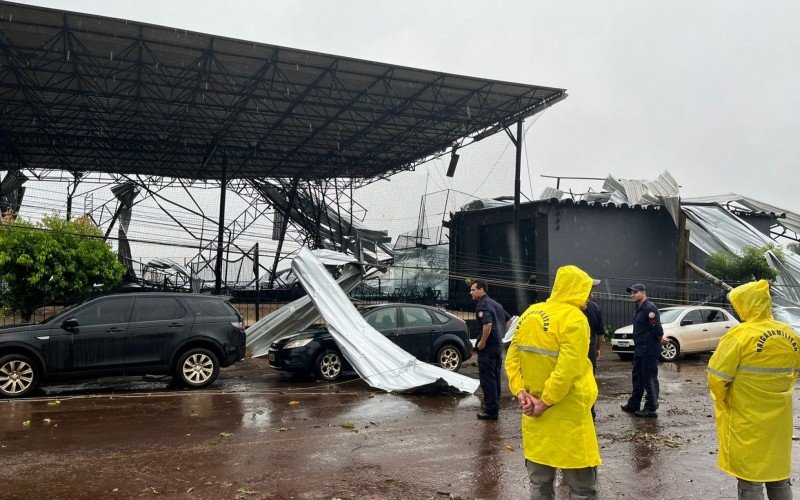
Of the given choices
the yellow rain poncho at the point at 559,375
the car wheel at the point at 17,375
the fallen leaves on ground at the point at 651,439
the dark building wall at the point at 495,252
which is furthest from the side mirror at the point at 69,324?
the dark building wall at the point at 495,252

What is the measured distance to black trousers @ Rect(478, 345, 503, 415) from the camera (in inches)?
328

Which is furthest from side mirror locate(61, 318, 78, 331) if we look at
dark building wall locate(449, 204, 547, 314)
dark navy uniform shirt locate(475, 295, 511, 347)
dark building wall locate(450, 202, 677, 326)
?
dark building wall locate(450, 202, 677, 326)

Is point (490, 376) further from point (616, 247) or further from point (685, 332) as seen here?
point (616, 247)

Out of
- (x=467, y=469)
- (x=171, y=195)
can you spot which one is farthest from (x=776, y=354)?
(x=171, y=195)

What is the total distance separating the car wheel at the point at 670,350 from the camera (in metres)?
15.9

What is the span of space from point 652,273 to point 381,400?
16201 mm

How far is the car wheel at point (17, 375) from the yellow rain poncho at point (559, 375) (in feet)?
27.6

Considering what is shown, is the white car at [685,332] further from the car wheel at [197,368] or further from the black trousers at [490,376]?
the car wheel at [197,368]

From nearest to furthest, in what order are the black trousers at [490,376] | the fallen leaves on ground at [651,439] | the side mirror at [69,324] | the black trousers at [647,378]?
the fallen leaves on ground at [651,439], the black trousers at [490,376], the black trousers at [647,378], the side mirror at [69,324]

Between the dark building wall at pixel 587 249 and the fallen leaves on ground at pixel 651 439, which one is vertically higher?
the dark building wall at pixel 587 249

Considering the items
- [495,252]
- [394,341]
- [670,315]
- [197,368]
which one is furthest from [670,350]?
[197,368]

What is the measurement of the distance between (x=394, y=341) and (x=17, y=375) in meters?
6.11

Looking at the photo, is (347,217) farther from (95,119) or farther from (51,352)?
(51,352)

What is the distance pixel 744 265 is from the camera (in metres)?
20.2
